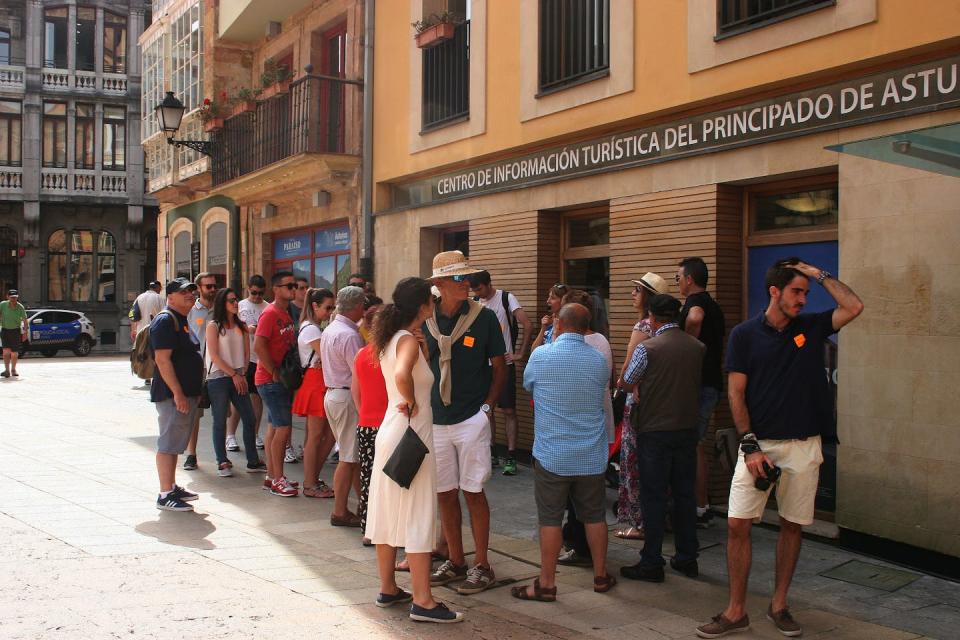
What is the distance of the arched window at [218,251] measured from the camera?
1955cm

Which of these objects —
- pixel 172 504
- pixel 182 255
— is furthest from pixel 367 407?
pixel 182 255

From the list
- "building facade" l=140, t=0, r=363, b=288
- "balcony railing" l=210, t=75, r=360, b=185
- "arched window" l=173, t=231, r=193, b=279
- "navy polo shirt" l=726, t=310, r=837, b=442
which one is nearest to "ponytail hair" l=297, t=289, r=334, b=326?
"navy polo shirt" l=726, t=310, r=837, b=442

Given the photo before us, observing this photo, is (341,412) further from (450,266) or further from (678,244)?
(678,244)

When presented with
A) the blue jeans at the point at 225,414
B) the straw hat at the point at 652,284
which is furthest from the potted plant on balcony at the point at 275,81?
the straw hat at the point at 652,284

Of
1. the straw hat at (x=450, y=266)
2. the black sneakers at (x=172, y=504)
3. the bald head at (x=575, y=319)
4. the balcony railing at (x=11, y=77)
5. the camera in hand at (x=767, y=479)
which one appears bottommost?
the black sneakers at (x=172, y=504)

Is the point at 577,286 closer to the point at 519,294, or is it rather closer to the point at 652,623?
the point at 519,294

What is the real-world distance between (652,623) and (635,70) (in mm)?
5492

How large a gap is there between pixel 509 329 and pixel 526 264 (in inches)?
47.2

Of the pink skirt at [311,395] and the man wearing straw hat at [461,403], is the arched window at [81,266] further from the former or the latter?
the man wearing straw hat at [461,403]

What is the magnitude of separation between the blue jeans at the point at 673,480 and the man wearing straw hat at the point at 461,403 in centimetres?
107

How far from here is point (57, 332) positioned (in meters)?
30.9

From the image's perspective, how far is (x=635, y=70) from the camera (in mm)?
8906

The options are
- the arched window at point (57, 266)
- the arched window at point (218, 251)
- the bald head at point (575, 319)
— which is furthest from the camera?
the arched window at point (57, 266)

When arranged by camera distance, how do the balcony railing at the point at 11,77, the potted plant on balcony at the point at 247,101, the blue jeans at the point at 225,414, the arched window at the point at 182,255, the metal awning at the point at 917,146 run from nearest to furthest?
the metal awning at the point at 917,146, the blue jeans at the point at 225,414, the potted plant on balcony at the point at 247,101, the arched window at the point at 182,255, the balcony railing at the point at 11,77
